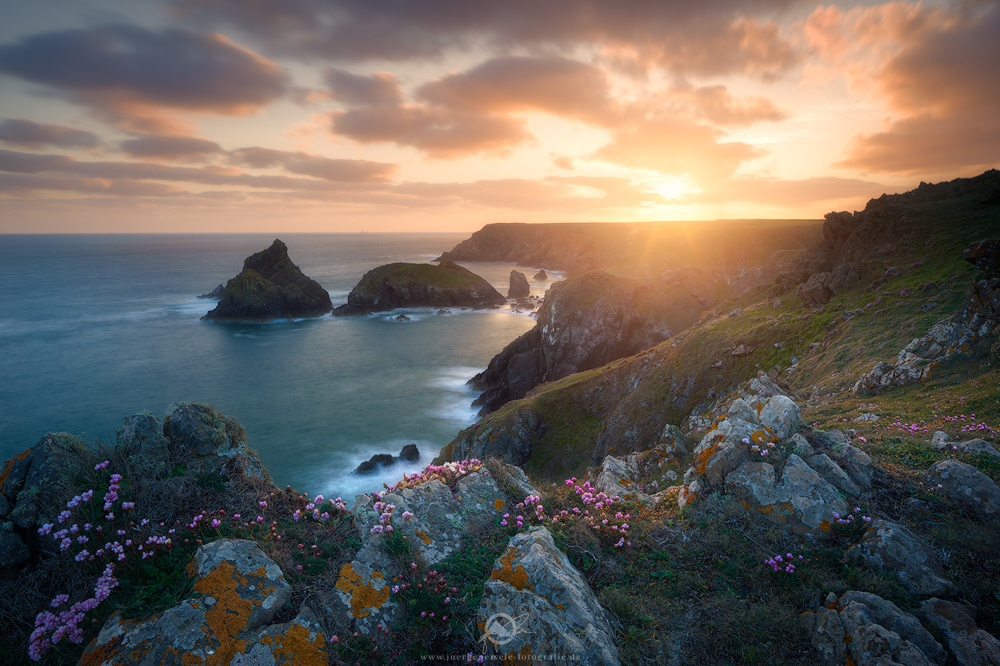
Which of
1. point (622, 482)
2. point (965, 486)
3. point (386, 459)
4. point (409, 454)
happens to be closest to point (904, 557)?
point (965, 486)

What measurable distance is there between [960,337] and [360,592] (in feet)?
82.3

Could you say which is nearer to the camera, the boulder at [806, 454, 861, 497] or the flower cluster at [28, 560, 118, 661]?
the flower cluster at [28, 560, 118, 661]

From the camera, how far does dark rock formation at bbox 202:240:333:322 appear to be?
100m

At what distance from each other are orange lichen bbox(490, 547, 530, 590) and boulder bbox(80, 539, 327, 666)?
2.55 m

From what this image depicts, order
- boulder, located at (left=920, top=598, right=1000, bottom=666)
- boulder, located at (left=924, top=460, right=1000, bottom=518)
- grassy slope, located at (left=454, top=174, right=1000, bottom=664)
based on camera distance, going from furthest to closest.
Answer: boulder, located at (left=924, top=460, right=1000, bottom=518), grassy slope, located at (left=454, top=174, right=1000, bottom=664), boulder, located at (left=920, top=598, right=1000, bottom=666)

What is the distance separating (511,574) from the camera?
20.4 feet

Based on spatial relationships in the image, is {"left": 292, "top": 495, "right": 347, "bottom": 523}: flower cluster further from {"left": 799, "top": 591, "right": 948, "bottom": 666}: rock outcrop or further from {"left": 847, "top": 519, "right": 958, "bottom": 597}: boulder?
{"left": 847, "top": 519, "right": 958, "bottom": 597}: boulder

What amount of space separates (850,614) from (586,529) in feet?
→ 13.0

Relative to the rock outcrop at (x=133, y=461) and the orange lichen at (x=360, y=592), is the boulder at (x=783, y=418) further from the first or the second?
the rock outcrop at (x=133, y=461)

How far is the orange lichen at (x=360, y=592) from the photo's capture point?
605 cm

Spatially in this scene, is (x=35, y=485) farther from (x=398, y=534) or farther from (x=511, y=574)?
(x=511, y=574)

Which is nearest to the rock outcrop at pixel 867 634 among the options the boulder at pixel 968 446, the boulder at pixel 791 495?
the boulder at pixel 791 495

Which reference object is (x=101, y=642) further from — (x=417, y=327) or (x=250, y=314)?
(x=250, y=314)

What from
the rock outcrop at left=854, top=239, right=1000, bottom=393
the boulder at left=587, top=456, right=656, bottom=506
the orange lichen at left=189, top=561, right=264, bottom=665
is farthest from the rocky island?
the rock outcrop at left=854, top=239, right=1000, bottom=393
